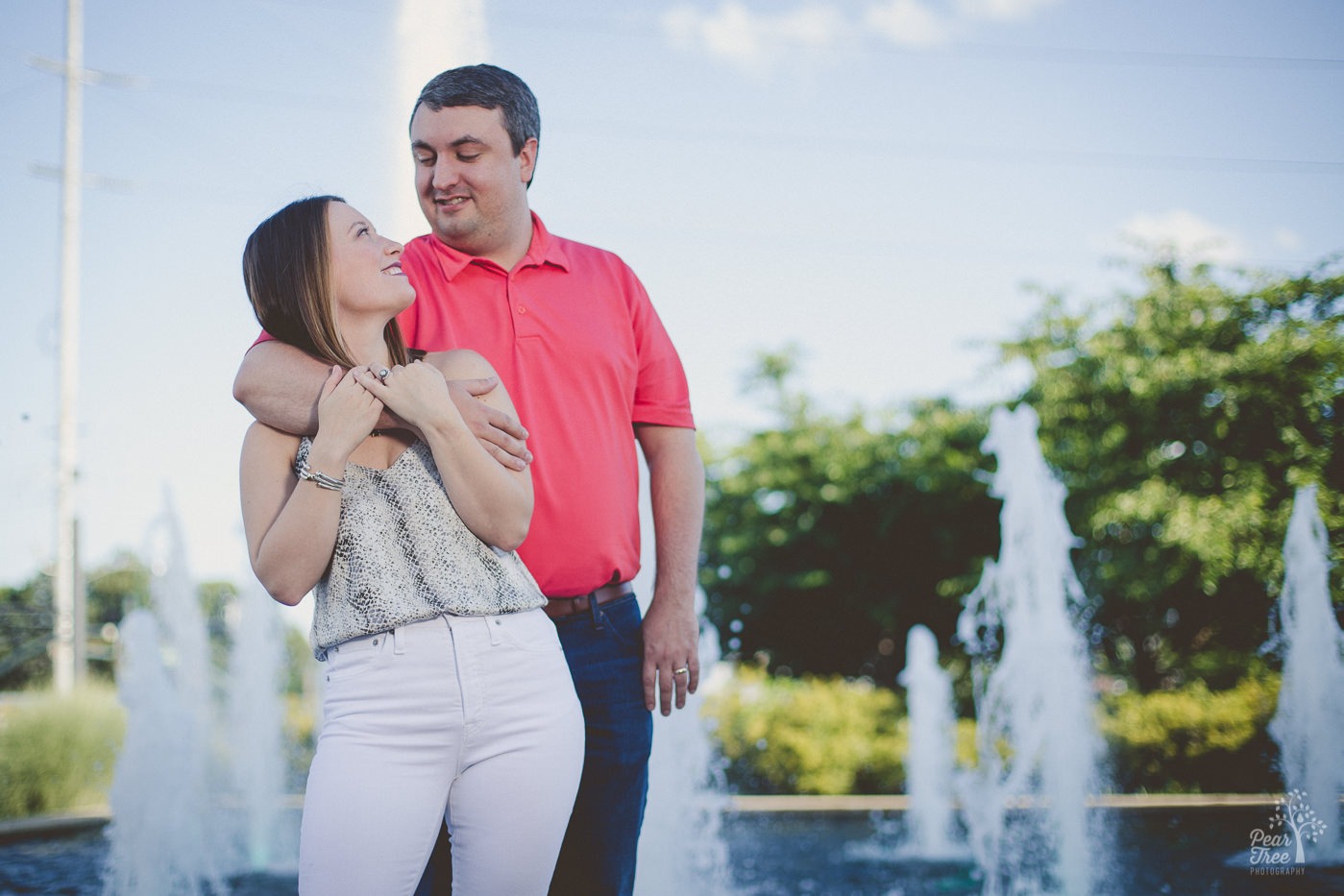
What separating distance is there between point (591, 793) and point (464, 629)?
1.95 feet

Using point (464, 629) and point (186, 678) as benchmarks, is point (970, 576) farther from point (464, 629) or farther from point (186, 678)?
point (464, 629)

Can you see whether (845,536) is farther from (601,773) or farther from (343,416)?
(343,416)

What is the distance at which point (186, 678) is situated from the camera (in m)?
9.22

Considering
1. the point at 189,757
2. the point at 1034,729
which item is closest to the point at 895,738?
the point at 1034,729

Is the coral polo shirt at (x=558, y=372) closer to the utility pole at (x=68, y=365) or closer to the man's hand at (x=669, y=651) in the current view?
the man's hand at (x=669, y=651)

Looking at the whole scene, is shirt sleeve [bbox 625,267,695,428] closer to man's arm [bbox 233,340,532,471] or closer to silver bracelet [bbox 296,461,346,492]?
man's arm [bbox 233,340,532,471]

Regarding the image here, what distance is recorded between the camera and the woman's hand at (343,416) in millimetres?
1520

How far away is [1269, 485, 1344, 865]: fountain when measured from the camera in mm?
6438

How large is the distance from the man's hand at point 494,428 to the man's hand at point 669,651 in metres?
0.59

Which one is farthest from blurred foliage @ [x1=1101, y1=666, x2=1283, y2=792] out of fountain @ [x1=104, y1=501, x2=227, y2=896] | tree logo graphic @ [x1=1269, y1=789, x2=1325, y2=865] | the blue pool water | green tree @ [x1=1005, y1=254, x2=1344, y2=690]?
fountain @ [x1=104, y1=501, x2=227, y2=896]

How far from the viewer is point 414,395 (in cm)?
157

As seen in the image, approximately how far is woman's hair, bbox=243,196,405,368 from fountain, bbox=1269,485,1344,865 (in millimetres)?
6272

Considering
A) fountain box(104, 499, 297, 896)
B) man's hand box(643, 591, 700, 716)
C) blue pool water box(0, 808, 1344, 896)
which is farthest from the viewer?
fountain box(104, 499, 297, 896)

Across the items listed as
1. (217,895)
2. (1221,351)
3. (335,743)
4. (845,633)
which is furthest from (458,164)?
(845,633)
